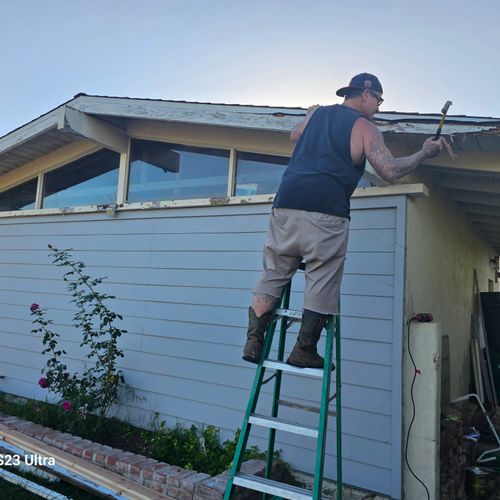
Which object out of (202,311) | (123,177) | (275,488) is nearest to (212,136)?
(123,177)

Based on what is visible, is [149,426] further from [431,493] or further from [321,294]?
[321,294]

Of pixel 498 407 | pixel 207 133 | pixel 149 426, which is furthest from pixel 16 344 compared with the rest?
pixel 498 407

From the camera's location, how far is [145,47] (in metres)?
6.28

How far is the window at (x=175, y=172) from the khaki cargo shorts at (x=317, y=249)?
2.04 m

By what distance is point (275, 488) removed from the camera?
2.11m

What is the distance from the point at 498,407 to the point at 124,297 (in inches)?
184

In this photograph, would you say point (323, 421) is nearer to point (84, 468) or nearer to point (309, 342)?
point (309, 342)

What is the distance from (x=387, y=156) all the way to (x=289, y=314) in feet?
3.17

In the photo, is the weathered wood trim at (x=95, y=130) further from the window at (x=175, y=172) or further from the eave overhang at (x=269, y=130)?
the window at (x=175, y=172)

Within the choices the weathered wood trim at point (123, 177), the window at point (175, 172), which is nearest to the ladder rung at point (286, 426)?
the window at point (175, 172)

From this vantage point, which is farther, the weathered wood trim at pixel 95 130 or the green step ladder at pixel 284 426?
the weathered wood trim at pixel 95 130

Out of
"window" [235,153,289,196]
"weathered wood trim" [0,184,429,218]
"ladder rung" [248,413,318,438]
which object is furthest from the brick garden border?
"window" [235,153,289,196]

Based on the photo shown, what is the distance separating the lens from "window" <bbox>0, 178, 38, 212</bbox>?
626 centimetres

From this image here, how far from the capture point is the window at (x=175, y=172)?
14.7 ft
